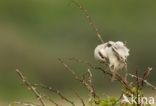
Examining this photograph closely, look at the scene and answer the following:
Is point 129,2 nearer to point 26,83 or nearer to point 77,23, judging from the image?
point 77,23

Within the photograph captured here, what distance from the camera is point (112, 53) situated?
2.76m

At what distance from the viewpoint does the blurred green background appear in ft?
44.5

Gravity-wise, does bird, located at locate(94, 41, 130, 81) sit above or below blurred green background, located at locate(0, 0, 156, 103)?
below

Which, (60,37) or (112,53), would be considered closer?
(112,53)

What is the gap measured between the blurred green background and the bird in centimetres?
880

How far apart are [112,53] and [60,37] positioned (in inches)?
557

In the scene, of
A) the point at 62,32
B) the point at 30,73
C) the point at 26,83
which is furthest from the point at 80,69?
the point at 26,83

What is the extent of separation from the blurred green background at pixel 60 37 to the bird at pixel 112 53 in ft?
28.9

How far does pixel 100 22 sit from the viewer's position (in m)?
16.8

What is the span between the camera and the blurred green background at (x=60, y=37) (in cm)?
1356

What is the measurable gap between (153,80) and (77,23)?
5.24 metres

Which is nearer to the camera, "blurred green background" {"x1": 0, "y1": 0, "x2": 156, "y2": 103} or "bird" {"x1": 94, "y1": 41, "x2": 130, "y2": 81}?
"bird" {"x1": 94, "y1": 41, "x2": 130, "y2": 81}

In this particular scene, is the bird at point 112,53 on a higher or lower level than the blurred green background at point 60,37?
lower

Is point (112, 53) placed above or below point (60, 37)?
below
